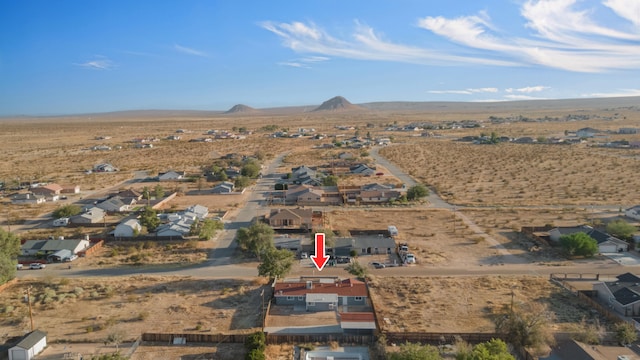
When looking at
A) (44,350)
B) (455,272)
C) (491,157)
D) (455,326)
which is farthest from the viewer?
(491,157)

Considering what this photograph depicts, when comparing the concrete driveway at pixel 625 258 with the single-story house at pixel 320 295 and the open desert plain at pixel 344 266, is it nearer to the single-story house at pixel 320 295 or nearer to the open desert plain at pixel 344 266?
the open desert plain at pixel 344 266

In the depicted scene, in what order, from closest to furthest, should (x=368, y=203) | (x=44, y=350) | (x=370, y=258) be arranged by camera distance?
(x=44, y=350) → (x=370, y=258) → (x=368, y=203)

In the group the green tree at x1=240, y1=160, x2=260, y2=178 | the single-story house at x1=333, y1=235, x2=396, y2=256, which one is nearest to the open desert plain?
the single-story house at x1=333, y1=235, x2=396, y2=256

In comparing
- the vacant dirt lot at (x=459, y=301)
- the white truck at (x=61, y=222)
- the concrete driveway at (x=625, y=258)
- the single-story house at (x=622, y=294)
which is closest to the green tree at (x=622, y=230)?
the concrete driveway at (x=625, y=258)

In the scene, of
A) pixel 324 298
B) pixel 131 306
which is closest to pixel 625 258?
pixel 324 298

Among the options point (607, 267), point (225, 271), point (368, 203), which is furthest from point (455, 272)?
point (368, 203)

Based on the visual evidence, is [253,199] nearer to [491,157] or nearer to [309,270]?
[309,270]
